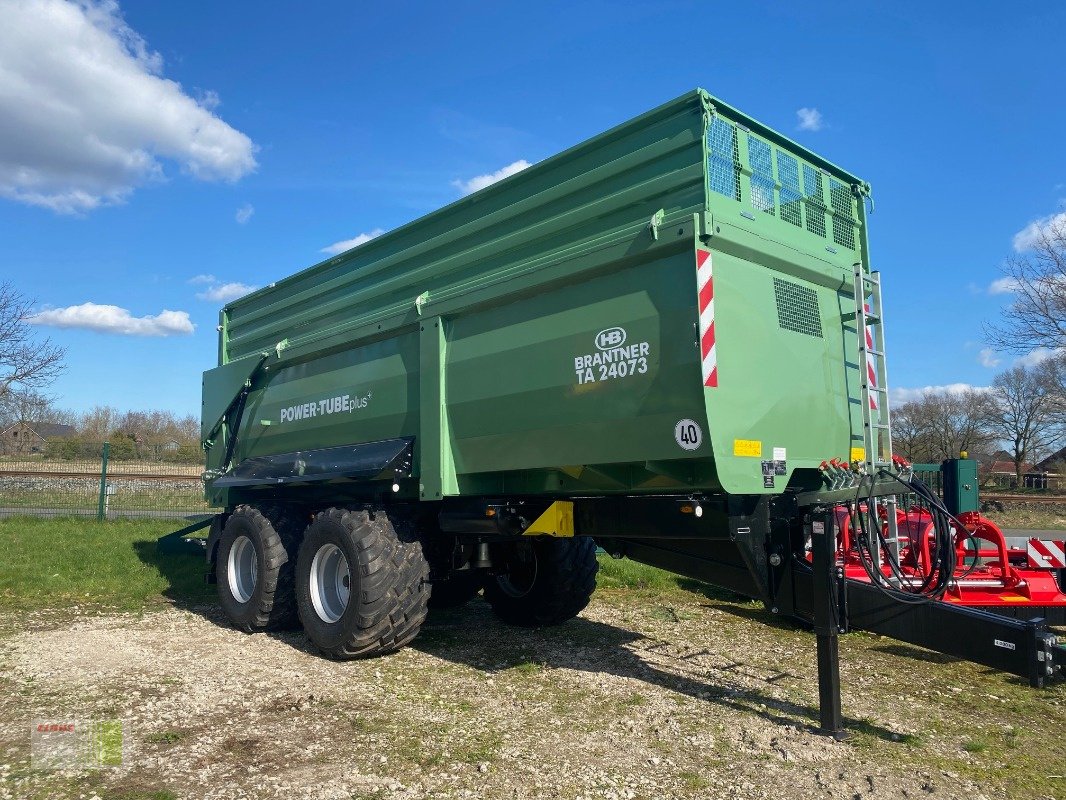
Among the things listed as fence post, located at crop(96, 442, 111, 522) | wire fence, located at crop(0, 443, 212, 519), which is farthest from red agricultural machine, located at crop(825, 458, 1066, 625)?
fence post, located at crop(96, 442, 111, 522)

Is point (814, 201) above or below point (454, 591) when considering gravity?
above

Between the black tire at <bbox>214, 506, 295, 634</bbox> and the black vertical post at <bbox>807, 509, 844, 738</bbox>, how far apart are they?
4.60 meters

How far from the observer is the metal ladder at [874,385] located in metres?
5.18

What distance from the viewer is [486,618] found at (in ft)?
25.5

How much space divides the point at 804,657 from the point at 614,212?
3.73 m

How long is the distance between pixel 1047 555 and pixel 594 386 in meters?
4.42

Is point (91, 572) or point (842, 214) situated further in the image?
point (91, 572)

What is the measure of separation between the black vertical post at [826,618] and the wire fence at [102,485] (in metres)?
13.8

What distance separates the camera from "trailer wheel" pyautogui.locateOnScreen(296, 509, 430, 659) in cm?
583

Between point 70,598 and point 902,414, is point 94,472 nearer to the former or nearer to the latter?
point 70,598

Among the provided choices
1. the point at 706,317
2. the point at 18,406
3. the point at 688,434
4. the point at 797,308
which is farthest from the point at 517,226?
the point at 18,406

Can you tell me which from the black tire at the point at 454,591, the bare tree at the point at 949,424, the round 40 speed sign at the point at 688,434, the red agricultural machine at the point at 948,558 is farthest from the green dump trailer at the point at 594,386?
the bare tree at the point at 949,424

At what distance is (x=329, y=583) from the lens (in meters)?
6.56

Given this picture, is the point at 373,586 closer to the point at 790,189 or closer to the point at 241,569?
the point at 241,569
